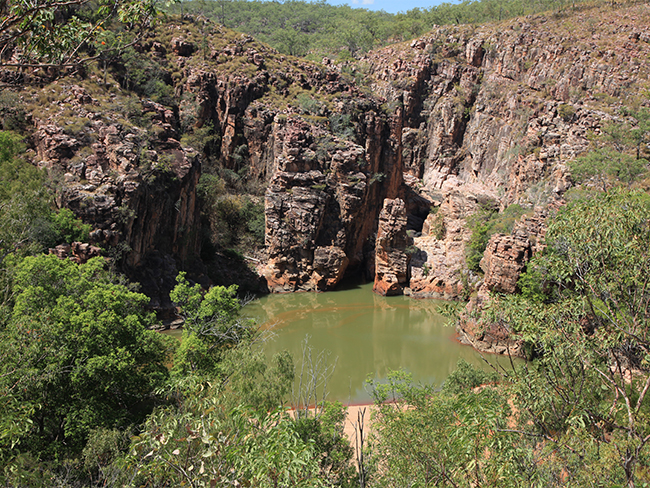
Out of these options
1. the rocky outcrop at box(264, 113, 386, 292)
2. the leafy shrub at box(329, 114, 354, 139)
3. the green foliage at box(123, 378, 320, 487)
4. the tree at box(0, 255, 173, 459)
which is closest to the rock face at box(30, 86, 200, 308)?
the rocky outcrop at box(264, 113, 386, 292)

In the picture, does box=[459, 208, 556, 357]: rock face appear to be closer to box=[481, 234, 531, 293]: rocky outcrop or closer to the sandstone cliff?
box=[481, 234, 531, 293]: rocky outcrop

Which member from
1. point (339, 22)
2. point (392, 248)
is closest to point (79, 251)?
point (392, 248)

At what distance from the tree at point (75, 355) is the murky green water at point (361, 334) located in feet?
32.2

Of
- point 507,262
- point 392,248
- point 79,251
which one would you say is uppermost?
point 79,251

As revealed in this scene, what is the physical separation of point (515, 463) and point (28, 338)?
12.2 metres

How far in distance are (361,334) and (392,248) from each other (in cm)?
980

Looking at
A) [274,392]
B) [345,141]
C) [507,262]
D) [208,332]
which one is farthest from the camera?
[345,141]

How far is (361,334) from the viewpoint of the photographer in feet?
97.3

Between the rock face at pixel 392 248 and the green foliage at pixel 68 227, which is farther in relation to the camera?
the rock face at pixel 392 248

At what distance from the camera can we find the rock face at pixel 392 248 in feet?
119

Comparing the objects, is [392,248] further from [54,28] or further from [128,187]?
[54,28]

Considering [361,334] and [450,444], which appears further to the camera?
[361,334]

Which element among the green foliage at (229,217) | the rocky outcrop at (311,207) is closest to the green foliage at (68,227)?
the green foliage at (229,217)

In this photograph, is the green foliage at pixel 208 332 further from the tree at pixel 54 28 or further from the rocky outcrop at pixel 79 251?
the tree at pixel 54 28
